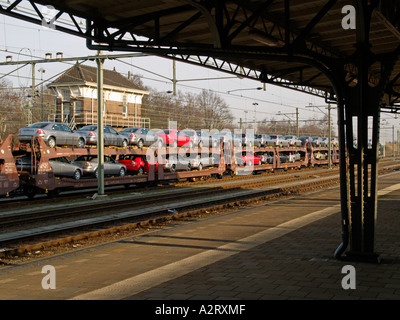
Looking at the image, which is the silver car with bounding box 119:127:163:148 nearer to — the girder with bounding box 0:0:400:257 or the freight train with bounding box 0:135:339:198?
the freight train with bounding box 0:135:339:198

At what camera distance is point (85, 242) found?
35.7 feet

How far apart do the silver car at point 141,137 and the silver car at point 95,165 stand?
183 cm

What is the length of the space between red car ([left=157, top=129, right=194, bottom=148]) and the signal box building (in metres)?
18.8

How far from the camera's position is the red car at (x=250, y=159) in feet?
121

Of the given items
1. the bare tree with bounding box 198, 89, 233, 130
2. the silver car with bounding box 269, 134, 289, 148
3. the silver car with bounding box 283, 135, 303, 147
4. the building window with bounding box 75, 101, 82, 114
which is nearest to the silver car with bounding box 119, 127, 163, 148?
the silver car with bounding box 269, 134, 289, 148

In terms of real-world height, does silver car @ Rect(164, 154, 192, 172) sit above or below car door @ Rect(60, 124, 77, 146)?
below

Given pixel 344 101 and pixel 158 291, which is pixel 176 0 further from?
pixel 158 291

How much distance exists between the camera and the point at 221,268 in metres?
7.23

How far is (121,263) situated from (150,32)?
589 cm

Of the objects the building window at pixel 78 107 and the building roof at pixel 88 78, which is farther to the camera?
the building roof at pixel 88 78

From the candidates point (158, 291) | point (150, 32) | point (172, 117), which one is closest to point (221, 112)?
point (172, 117)

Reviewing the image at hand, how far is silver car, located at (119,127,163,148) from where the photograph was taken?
26.7 metres

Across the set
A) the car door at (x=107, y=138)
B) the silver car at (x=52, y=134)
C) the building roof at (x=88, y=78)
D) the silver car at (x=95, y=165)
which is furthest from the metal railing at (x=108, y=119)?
the silver car at (x=52, y=134)

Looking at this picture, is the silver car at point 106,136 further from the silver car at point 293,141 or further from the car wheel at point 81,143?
the silver car at point 293,141
